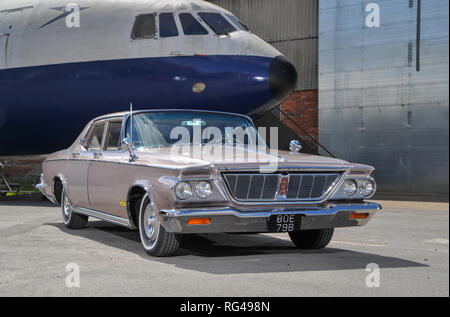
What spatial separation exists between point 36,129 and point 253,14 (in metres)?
11.4

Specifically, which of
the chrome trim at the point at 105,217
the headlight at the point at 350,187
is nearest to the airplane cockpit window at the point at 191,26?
the chrome trim at the point at 105,217

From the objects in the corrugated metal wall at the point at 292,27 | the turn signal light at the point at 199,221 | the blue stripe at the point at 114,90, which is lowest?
the turn signal light at the point at 199,221

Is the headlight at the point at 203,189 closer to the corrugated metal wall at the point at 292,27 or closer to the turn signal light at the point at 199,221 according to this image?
the turn signal light at the point at 199,221

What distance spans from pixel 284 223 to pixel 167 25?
8449mm

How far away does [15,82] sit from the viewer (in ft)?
45.2

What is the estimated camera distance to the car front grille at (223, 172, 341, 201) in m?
5.43

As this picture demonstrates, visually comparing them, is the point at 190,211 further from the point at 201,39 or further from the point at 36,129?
the point at 36,129

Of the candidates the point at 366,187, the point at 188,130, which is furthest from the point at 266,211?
the point at 188,130

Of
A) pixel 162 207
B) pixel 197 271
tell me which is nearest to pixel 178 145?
pixel 162 207

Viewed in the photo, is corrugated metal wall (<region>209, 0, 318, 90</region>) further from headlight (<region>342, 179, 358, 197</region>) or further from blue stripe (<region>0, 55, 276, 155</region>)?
headlight (<region>342, 179, 358, 197</region>)

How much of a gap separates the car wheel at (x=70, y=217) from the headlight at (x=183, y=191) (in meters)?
3.30

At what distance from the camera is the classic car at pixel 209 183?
5.29m

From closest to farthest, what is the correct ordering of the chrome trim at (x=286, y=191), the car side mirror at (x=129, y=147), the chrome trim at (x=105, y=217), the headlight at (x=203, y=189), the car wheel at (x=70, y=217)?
the headlight at (x=203, y=189), the chrome trim at (x=286, y=191), the car side mirror at (x=129, y=147), the chrome trim at (x=105, y=217), the car wheel at (x=70, y=217)
